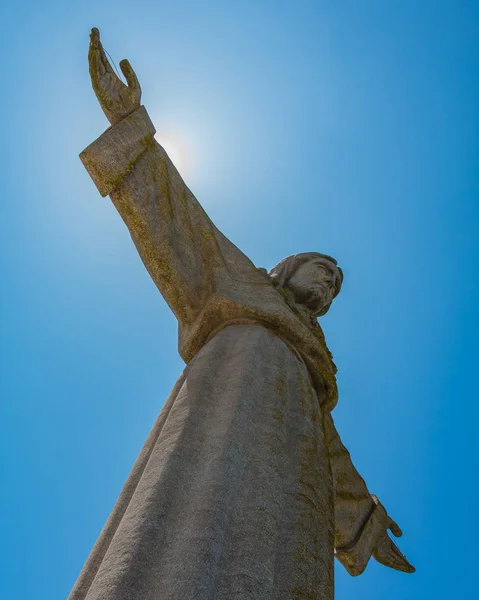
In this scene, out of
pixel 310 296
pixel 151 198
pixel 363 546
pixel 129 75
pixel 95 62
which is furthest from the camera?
pixel 310 296

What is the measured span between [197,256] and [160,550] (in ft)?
11.1

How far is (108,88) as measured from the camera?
5426 millimetres

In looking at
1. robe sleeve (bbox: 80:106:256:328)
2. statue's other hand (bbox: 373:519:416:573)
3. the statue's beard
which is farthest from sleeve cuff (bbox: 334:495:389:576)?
robe sleeve (bbox: 80:106:256:328)

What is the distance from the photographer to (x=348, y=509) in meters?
6.27

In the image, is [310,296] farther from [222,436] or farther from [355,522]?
[222,436]

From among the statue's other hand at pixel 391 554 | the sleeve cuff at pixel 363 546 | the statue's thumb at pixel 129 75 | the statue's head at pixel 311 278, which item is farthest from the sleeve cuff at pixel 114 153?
the statue's other hand at pixel 391 554

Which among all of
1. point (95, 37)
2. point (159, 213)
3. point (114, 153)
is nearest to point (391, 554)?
point (159, 213)

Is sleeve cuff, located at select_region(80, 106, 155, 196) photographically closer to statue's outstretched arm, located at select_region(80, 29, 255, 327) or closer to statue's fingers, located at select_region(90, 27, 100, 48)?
statue's outstretched arm, located at select_region(80, 29, 255, 327)

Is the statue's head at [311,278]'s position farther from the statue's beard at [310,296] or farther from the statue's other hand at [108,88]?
the statue's other hand at [108,88]

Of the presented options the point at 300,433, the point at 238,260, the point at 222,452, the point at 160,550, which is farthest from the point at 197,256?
the point at 160,550

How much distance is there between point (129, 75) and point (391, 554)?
5.72 meters

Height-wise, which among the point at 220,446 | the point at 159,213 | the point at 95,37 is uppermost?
the point at 95,37

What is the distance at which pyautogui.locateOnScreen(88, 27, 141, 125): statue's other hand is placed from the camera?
5355mm

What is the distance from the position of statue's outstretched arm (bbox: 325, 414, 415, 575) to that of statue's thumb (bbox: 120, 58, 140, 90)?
12.4ft
